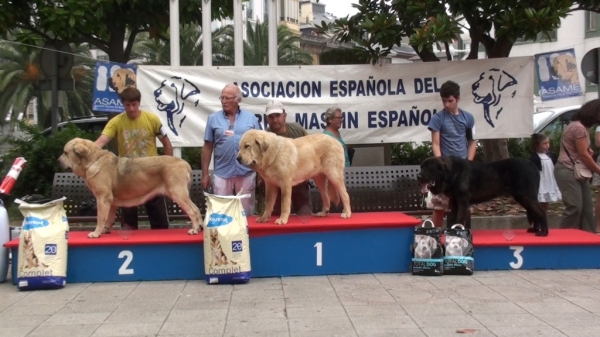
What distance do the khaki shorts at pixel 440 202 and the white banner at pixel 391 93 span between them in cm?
260

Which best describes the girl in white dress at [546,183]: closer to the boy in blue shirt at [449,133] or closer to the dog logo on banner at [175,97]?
the boy in blue shirt at [449,133]

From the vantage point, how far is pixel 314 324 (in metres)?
6.12

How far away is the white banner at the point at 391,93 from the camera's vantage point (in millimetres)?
11109

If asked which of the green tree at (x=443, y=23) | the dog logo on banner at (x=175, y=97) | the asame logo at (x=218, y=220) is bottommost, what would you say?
the asame logo at (x=218, y=220)

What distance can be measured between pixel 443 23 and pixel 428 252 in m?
3.69

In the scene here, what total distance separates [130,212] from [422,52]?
521 centimetres

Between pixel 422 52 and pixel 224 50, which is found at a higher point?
pixel 224 50

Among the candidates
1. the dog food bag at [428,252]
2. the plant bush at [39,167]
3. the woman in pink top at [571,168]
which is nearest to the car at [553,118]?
the woman in pink top at [571,168]

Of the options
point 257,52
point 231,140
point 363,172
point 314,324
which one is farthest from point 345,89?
point 257,52

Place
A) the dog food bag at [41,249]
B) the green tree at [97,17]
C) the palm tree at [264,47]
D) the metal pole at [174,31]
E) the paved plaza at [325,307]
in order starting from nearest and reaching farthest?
the paved plaza at [325,307]
the dog food bag at [41,249]
the metal pole at [174,31]
the green tree at [97,17]
the palm tree at [264,47]

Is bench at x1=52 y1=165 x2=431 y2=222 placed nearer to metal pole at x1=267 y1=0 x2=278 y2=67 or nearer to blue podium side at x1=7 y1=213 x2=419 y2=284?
metal pole at x1=267 y1=0 x2=278 y2=67

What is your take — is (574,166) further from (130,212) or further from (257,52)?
(257,52)

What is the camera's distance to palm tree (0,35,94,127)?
21.2 meters

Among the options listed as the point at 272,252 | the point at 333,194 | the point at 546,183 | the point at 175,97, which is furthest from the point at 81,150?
the point at 546,183
